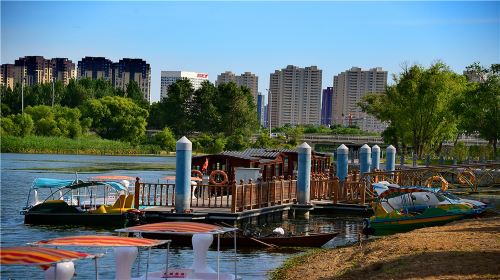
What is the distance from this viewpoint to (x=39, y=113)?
12300 cm

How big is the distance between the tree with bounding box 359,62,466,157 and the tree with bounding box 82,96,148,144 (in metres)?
52.7

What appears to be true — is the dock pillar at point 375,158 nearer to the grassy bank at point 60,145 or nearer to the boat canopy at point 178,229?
the boat canopy at point 178,229

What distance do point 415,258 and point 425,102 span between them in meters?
56.5

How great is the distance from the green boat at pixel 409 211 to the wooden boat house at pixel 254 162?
8.71 m

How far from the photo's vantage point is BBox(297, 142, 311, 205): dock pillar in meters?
39.2

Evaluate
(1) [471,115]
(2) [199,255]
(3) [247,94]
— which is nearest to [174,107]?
(3) [247,94]

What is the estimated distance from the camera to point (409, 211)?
3306cm

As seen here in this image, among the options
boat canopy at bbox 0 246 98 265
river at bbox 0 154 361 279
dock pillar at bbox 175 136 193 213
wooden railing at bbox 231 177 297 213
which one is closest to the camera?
boat canopy at bbox 0 246 98 265

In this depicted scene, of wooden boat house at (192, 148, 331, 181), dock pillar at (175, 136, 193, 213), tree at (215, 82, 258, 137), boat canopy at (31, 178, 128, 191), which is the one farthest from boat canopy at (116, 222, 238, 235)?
tree at (215, 82, 258, 137)

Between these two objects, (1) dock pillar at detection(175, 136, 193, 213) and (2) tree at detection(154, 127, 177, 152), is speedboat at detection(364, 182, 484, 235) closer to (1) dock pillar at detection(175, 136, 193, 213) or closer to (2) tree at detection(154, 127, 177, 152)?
(1) dock pillar at detection(175, 136, 193, 213)

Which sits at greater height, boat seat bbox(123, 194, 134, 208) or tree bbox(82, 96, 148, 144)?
tree bbox(82, 96, 148, 144)

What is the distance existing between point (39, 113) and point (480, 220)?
99.7m

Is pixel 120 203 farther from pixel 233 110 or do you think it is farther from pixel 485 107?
pixel 233 110

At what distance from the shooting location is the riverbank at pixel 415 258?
18875mm
